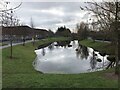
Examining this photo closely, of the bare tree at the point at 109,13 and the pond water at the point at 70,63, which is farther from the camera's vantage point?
the pond water at the point at 70,63

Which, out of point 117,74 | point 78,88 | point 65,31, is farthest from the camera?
point 65,31

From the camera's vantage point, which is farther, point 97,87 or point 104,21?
point 104,21

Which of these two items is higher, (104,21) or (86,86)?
(104,21)

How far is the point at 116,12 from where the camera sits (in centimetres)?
1783

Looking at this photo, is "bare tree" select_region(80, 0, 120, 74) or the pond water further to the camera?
the pond water

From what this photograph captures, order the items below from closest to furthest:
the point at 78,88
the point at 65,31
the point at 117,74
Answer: the point at 78,88 → the point at 117,74 → the point at 65,31

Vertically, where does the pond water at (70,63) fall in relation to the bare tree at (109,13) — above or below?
below

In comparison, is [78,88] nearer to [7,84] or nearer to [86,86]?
[86,86]

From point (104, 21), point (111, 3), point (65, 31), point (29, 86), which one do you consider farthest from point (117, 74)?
point (65, 31)

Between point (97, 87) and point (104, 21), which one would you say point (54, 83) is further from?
point (104, 21)

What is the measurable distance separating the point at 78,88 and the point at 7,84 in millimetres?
4242

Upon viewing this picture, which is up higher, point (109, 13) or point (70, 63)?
point (109, 13)

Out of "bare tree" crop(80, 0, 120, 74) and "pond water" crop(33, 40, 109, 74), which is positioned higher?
"bare tree" crop(80, 0, 120, 74)

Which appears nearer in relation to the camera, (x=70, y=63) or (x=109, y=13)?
(x=109, y=13)
